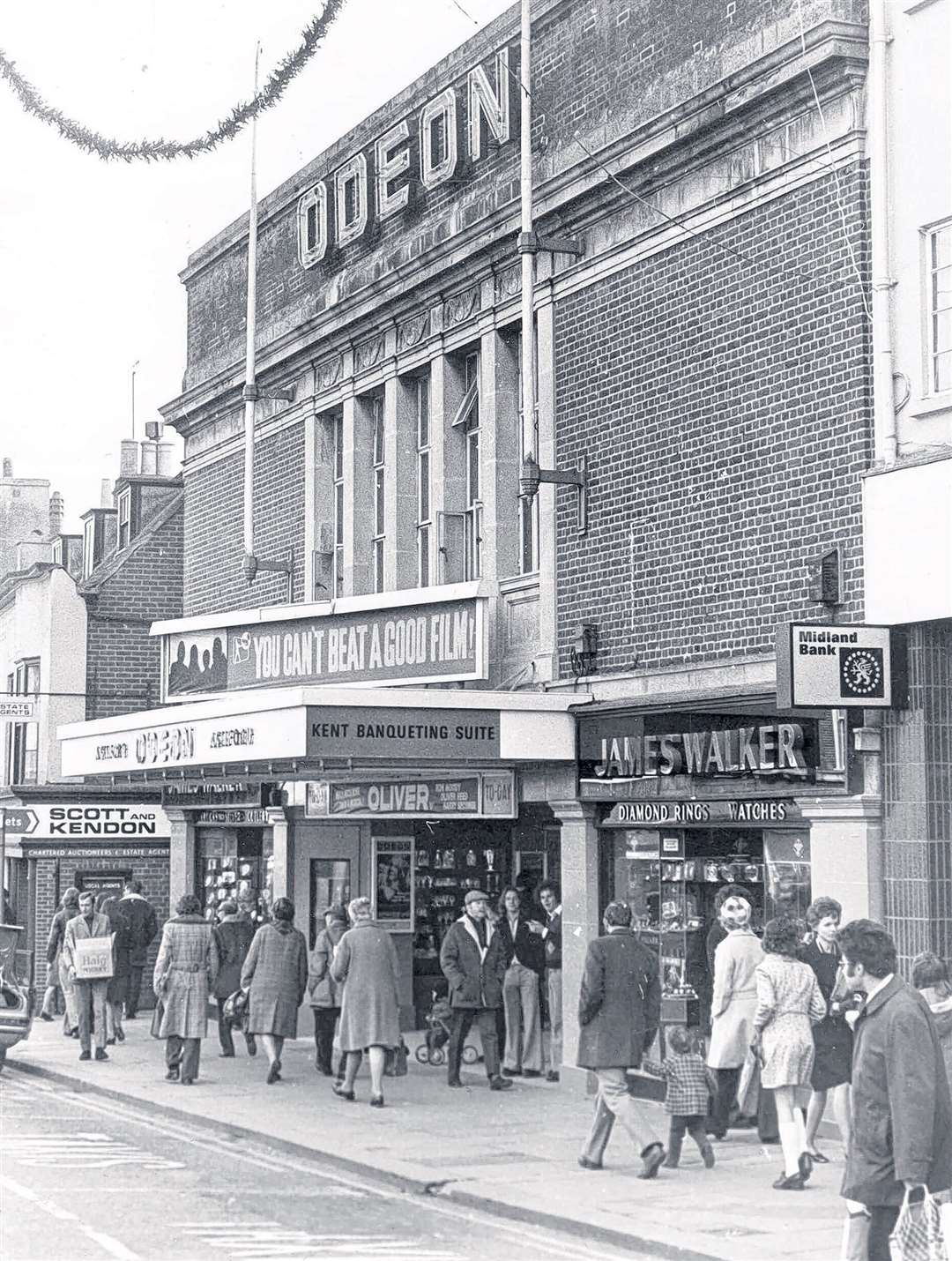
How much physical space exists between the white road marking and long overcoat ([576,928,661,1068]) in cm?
343

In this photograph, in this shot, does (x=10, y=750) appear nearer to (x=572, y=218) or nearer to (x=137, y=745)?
(x=137, y=745)

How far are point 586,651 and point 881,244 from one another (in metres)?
4.83

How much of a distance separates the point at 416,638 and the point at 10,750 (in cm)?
1561

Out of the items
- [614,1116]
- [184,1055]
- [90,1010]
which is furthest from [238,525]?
[614,1116]

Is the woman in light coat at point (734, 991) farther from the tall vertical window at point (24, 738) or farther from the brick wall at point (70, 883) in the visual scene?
the tall vertical window at point (24, 738)

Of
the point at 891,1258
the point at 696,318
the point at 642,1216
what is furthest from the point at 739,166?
the point at 891,1258

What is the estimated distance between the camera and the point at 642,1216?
10406 mm

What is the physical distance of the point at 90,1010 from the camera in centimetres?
1955

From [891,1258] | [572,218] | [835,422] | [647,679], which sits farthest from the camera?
[572,218]

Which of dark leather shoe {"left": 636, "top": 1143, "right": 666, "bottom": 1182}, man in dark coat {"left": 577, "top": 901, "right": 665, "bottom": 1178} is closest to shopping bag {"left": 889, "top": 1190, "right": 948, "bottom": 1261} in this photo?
dark leather shoe {"left": 636, "top": 1143, "right": 666, "bottom": 1182}

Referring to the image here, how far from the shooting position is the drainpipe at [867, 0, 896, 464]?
13.1 meters

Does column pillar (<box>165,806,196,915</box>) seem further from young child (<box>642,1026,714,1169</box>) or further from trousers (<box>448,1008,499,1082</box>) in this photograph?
young child (<box>642,1026,714,1169</box>)

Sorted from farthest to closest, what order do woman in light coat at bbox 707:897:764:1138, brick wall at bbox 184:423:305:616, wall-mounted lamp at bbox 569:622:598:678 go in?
brick wall at bbox 184:423:305:616 < wall-mounted lamp at bbox 569:622:598:678 < woman in light coat at bbox 707:897:764:1138

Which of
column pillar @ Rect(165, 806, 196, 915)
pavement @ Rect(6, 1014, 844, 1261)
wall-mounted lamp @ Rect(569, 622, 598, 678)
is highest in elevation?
wall-mounted lamp @ Rect(569, 622, 598, 678)
